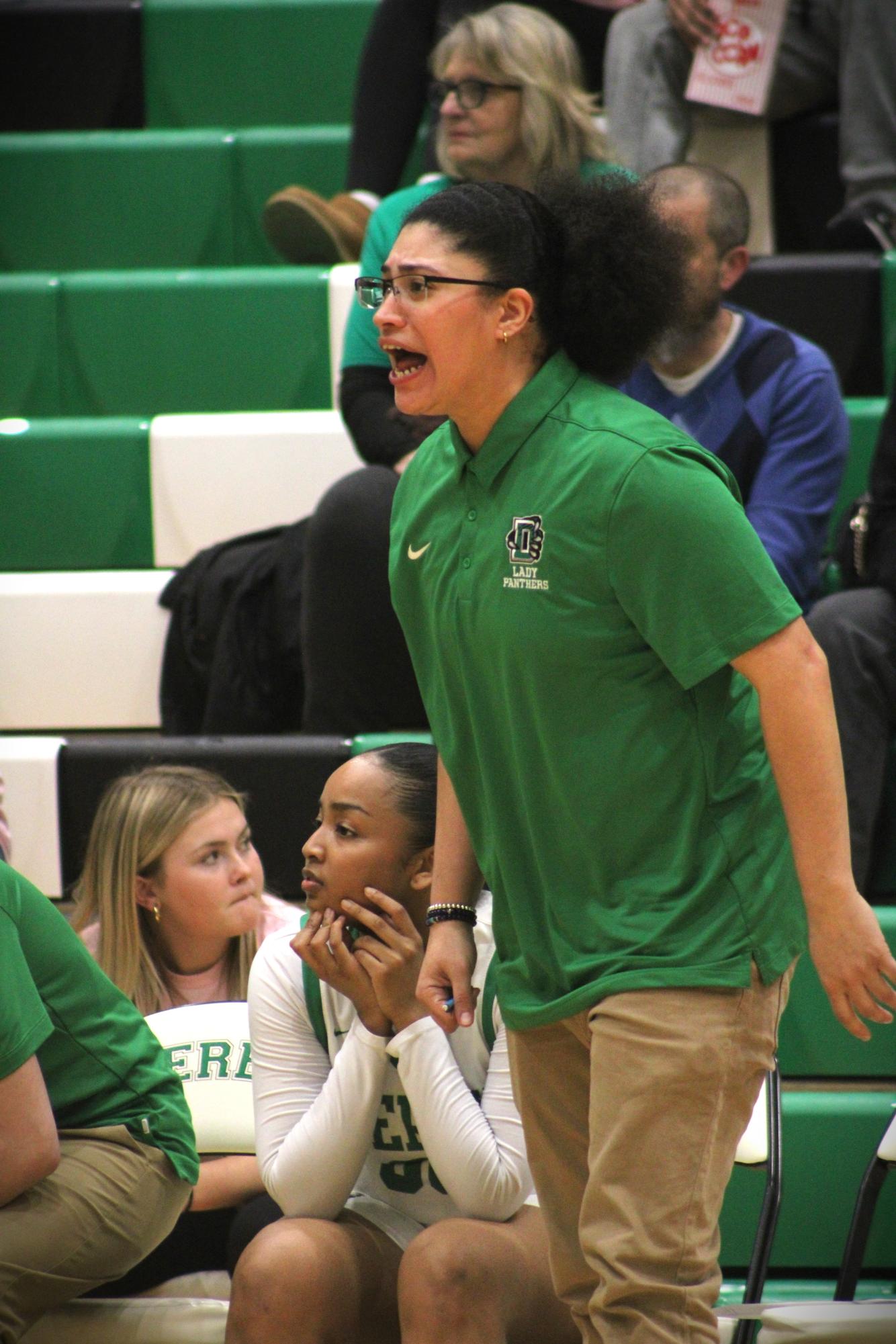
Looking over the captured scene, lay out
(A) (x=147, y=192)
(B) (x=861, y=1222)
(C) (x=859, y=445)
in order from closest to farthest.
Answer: (B) (x=861, y=1222), (C) (x=859, y=445), (A) (x=147, y=192)

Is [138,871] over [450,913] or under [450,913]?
under

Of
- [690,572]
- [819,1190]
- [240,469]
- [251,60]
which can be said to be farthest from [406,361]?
[251,60]

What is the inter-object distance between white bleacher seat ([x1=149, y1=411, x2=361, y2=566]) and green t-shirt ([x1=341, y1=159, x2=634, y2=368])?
0.25m

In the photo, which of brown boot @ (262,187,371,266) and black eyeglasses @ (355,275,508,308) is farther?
brown boot @ (262,187,371,266)

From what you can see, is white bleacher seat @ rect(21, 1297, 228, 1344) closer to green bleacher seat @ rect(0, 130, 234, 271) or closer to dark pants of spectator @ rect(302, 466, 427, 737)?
dark pants of spectator @ rect(302, 466, 427, 737)

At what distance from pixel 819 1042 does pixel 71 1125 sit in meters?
1.00

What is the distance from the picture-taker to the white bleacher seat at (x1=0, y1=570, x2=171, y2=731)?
284 centimetres

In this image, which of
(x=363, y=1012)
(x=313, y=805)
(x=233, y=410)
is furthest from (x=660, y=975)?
(x=233, y=410)

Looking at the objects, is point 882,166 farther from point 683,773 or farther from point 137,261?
point 683,773

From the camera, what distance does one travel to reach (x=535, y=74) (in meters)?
2.78

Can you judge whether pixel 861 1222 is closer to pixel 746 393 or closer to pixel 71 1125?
pixel 71 1125

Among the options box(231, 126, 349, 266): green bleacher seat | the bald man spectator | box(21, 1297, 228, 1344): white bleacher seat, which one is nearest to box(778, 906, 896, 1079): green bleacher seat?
the bald man spectator

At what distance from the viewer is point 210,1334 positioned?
A: 1.86 meters

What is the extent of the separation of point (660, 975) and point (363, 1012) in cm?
55
